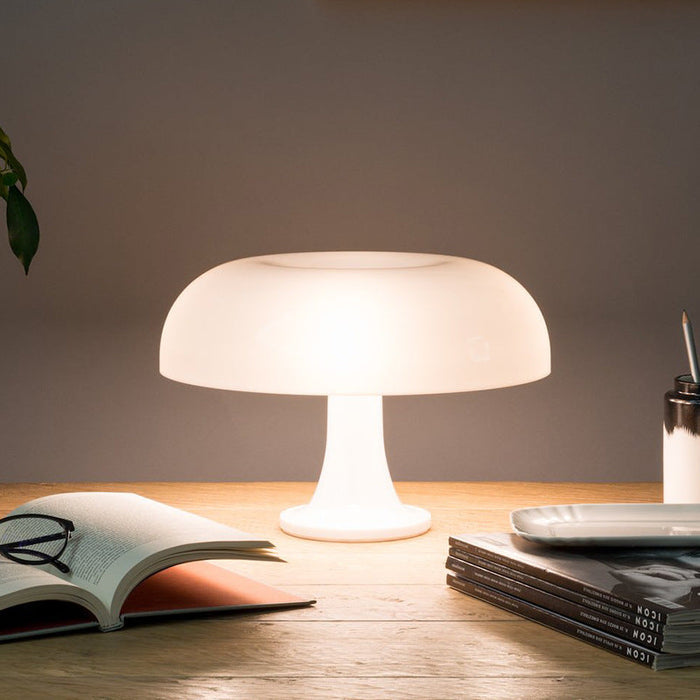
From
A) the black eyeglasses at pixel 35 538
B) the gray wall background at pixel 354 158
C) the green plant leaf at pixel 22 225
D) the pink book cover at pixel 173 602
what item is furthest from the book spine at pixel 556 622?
the gray wall background at pixel 354 158

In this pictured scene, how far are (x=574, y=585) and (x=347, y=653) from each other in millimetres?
185

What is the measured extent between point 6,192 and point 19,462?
2.16 ft

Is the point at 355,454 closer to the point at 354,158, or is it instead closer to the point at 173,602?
the point at 173,602

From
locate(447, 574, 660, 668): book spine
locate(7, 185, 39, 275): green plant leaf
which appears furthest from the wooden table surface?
locate(7, 185, 39, 275): green plant leaf

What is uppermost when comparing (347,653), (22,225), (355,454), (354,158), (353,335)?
(354,158)

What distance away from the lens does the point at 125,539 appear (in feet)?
3.23

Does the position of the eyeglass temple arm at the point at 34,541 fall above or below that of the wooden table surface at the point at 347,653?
above

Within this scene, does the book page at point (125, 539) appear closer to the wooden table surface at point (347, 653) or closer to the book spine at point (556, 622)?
the wooden table surface at point (347, 653)

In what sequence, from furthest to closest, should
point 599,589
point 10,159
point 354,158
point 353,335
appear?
1. point 354,158
2. point 10,159
3. point 353,335
4. point 599,589

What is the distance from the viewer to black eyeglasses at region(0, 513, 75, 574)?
→ 0.98 metres

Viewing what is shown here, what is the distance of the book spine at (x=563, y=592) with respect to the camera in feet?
2.77

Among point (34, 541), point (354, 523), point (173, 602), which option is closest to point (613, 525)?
point (354, 523)

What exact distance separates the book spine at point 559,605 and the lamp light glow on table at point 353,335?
18 cm

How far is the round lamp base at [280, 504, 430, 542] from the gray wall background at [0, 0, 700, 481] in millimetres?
670
